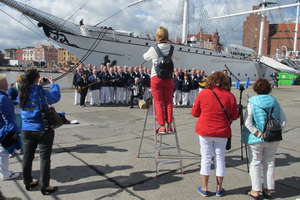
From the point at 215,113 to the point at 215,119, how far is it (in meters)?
0.08

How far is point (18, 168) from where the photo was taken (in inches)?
170

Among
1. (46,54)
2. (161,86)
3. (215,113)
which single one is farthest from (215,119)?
(46,54)

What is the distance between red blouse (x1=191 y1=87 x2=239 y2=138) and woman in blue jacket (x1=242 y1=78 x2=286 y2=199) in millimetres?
267

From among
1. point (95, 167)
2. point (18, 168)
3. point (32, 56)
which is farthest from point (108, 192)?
point (32, 56)

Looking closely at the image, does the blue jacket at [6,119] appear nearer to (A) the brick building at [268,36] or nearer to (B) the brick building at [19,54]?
(A) the brick building at [268,36]

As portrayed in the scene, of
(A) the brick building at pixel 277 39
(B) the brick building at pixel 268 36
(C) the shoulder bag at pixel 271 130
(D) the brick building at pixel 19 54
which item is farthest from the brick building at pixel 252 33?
(D) the brick building at pixel 19 54

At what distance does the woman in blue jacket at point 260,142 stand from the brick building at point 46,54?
5799 inches

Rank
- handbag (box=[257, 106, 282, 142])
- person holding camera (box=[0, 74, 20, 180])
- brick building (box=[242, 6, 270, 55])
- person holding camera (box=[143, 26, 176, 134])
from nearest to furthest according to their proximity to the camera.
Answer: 1. handbag (box=[257, 106, 282, 142])
2. person holding camera (box=[0, 74, 20, 180])
3. person holding camera (box=[143, 26, 176, 134])
4. brick building (box=[242, 6, 270, 55])

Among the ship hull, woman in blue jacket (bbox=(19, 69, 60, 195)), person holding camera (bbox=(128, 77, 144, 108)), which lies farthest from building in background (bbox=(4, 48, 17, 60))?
woman in blue jacket (bbox=(19, 69, 60, 195))

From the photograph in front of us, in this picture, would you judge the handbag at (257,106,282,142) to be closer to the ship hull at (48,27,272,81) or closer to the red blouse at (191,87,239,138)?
the red blouse at (191,87,239,138)

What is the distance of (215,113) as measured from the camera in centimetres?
325

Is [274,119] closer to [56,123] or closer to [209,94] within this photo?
[209,94]

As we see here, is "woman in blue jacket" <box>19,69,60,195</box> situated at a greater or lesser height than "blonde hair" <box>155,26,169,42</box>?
lesser

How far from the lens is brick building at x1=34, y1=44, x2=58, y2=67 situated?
140250mm
